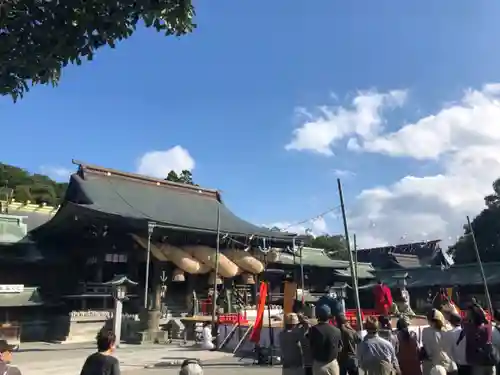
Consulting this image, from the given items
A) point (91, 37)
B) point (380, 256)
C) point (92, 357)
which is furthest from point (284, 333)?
point (380, 256)

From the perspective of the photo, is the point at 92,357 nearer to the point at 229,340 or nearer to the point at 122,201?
the point at 229,340

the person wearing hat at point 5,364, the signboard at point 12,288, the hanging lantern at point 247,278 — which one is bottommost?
the person wearing hat at point 5,364

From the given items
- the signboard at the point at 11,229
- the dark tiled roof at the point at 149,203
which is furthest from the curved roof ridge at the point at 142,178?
the signboard at the point at 11,229

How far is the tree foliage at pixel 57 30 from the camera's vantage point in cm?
699

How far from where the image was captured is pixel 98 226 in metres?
28.0

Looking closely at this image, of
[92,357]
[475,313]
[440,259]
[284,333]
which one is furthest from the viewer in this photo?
[440,259]

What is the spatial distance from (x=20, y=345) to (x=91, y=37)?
2051cm

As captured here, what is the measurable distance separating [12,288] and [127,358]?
9769 millimetres

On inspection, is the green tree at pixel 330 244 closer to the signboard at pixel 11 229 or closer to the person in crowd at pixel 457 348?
the signboard at pixel 11 229

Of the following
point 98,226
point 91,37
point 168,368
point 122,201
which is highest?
point 122,201

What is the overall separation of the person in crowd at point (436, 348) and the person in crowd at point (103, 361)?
4283 millimetres

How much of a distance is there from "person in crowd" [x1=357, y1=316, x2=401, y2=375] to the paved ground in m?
8.56

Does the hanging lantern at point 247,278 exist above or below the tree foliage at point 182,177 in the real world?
below

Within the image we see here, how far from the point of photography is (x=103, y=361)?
17.9 ft
